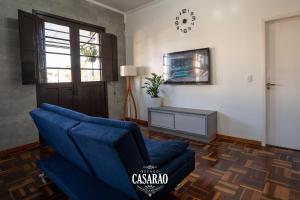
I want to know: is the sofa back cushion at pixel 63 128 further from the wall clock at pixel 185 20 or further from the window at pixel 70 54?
the wall clock at pixel 185 20

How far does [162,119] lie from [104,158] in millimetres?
2808

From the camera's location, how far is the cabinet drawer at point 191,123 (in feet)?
11.3

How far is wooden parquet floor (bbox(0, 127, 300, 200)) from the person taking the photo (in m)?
1.97

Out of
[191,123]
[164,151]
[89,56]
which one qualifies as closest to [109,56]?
[89,56]

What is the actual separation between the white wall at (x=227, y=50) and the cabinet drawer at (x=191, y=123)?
45 cm

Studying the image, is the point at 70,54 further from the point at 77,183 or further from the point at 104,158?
the point at 104,158

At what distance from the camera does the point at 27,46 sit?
3.18 metres

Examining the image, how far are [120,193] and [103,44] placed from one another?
12.4ft

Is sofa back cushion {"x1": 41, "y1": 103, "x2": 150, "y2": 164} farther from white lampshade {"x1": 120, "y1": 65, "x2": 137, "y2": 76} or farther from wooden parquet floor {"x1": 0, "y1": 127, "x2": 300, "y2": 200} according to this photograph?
white lampshade {"x1": 120, "y1": 65, "x2": 137, "y2": 76}

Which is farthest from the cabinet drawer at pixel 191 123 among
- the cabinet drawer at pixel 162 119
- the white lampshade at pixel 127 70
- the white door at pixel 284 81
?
the white lampshade at pixel 127 70

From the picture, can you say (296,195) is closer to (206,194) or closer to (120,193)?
(206,194)

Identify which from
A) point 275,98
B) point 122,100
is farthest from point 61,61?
point 275,98

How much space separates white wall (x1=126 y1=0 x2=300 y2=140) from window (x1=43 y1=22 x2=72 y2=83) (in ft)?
6.50

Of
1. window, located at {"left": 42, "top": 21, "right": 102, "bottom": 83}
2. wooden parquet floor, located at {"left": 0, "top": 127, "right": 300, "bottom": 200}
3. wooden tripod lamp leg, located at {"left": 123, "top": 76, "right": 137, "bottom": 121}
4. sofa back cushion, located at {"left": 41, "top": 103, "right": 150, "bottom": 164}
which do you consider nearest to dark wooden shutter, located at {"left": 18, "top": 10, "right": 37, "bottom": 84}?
window, located at {"left": 42, "top": 21, "right": 102, "bottom": 83}
